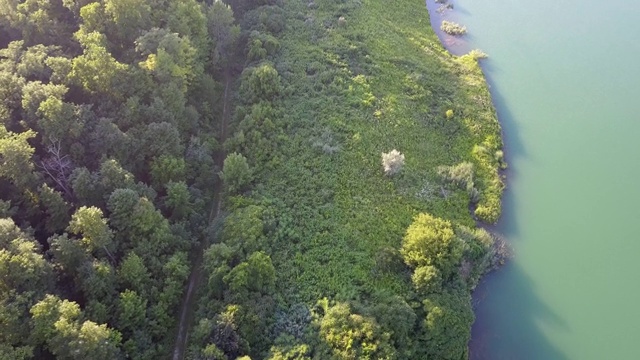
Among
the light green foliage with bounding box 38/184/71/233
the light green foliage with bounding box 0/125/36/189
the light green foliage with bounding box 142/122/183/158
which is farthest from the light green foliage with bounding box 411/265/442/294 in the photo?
the light green foliage with bounding box 0/125/36/189

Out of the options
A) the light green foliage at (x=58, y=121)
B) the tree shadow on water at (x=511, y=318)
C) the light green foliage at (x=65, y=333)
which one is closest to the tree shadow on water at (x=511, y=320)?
the tree shadow on water at (x=511, y=318)

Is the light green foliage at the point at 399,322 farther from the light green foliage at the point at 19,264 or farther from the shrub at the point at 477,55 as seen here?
the shrub at the point at 477,55

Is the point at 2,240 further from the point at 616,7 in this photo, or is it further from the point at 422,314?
the point at 616,7

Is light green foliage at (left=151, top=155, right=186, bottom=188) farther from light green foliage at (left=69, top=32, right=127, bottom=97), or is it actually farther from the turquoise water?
the turquoise water

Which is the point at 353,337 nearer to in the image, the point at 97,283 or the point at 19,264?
the point at 97,283

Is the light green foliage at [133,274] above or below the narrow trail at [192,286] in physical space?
above
